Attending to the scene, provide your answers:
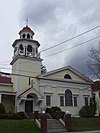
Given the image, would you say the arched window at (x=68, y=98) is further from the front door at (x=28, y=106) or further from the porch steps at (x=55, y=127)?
the porch steps at (x=55, y=127)

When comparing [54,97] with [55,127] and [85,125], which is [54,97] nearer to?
[85,125]

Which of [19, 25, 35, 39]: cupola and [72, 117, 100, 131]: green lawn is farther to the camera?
[19, 25, 35, 39]: cupola

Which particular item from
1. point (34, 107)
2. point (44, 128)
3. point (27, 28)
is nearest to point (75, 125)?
point (44, 128)

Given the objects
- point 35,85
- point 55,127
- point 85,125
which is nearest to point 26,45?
point 35,85

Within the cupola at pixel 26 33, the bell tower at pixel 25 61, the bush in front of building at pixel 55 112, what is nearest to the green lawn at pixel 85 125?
the bush in front of building at pixel 55 112

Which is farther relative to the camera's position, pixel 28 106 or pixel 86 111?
pixel 86 111

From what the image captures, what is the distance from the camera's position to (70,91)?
37250mm

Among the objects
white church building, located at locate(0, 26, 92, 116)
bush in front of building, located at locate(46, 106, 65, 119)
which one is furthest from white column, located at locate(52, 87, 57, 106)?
bush in front of building, located at locate(46, 106, 65, 119)

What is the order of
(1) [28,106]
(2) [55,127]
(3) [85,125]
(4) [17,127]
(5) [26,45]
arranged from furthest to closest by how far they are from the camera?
(5) [26,45] < (1) [28,106] < (3) [85,125] < (2) [55,127] < (4) [17,127]

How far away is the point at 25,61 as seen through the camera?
113ft

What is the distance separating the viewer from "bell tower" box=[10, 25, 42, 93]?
33688 millimetres

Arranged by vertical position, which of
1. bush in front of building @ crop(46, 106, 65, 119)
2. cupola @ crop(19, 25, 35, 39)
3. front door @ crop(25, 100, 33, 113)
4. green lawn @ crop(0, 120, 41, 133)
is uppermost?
cupola @ crop(19, 25, 35, 39)

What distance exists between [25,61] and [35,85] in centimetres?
411

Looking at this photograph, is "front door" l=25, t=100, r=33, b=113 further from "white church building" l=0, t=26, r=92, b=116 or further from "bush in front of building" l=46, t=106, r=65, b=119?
"bush in front of building" l=46, t=106, r=65, b=119
